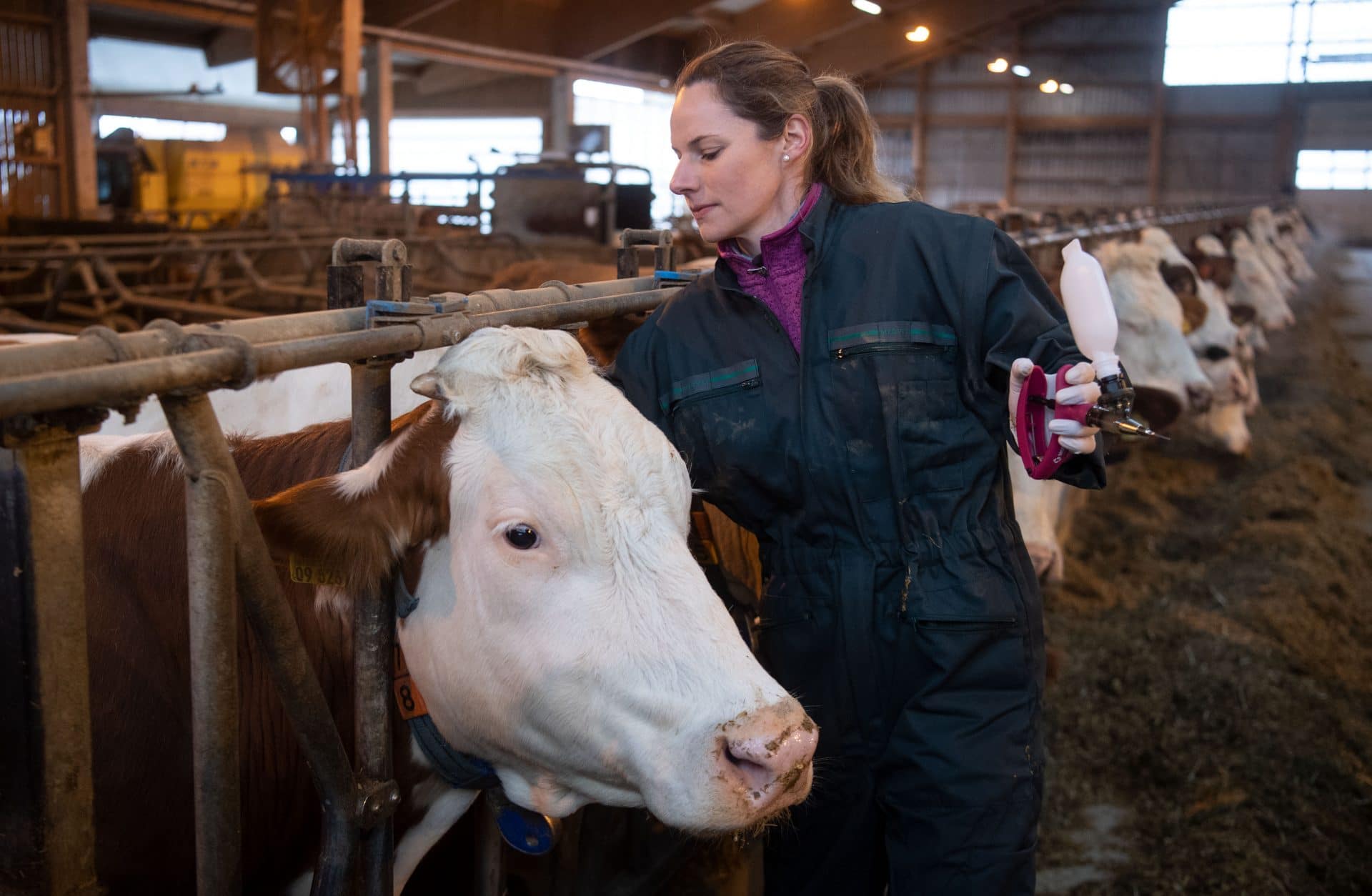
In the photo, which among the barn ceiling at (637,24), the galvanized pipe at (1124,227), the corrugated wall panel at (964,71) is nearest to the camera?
the galvanized pipe at (1124,227)

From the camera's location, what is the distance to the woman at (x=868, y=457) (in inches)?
71.4

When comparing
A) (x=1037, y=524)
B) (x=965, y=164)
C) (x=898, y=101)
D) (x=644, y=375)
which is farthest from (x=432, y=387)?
(x=898, y=101)

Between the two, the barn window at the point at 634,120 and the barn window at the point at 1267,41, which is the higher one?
the barn window at the point at 1267,41

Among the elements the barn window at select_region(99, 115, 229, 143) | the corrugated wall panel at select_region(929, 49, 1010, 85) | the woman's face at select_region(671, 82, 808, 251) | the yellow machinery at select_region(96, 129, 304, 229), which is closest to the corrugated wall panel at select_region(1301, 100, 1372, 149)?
the corrugated wall panel at select_region(929, 49, 1010, 85)

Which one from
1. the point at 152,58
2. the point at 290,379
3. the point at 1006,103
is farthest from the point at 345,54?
the point at 1006,103

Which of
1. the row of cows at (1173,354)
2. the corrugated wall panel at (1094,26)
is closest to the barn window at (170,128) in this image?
the corrugated wall panel at (1094,26)

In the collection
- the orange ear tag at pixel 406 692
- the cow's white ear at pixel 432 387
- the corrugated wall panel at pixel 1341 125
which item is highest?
the corrugated wall panel at pixel 1341 125

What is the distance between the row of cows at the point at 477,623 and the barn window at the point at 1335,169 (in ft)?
97.3

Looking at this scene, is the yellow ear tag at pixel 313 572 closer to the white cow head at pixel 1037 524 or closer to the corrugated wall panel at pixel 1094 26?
the white cow head at pixel 1037 524

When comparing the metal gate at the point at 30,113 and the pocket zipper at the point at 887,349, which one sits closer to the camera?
the pocket zipper at the point at 887,349

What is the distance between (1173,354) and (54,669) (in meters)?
6.01

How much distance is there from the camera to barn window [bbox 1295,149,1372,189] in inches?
1057

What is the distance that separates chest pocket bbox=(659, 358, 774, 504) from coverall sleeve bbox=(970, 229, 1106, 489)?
15.3 inches

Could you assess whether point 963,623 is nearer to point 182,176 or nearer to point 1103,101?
point 182,176
